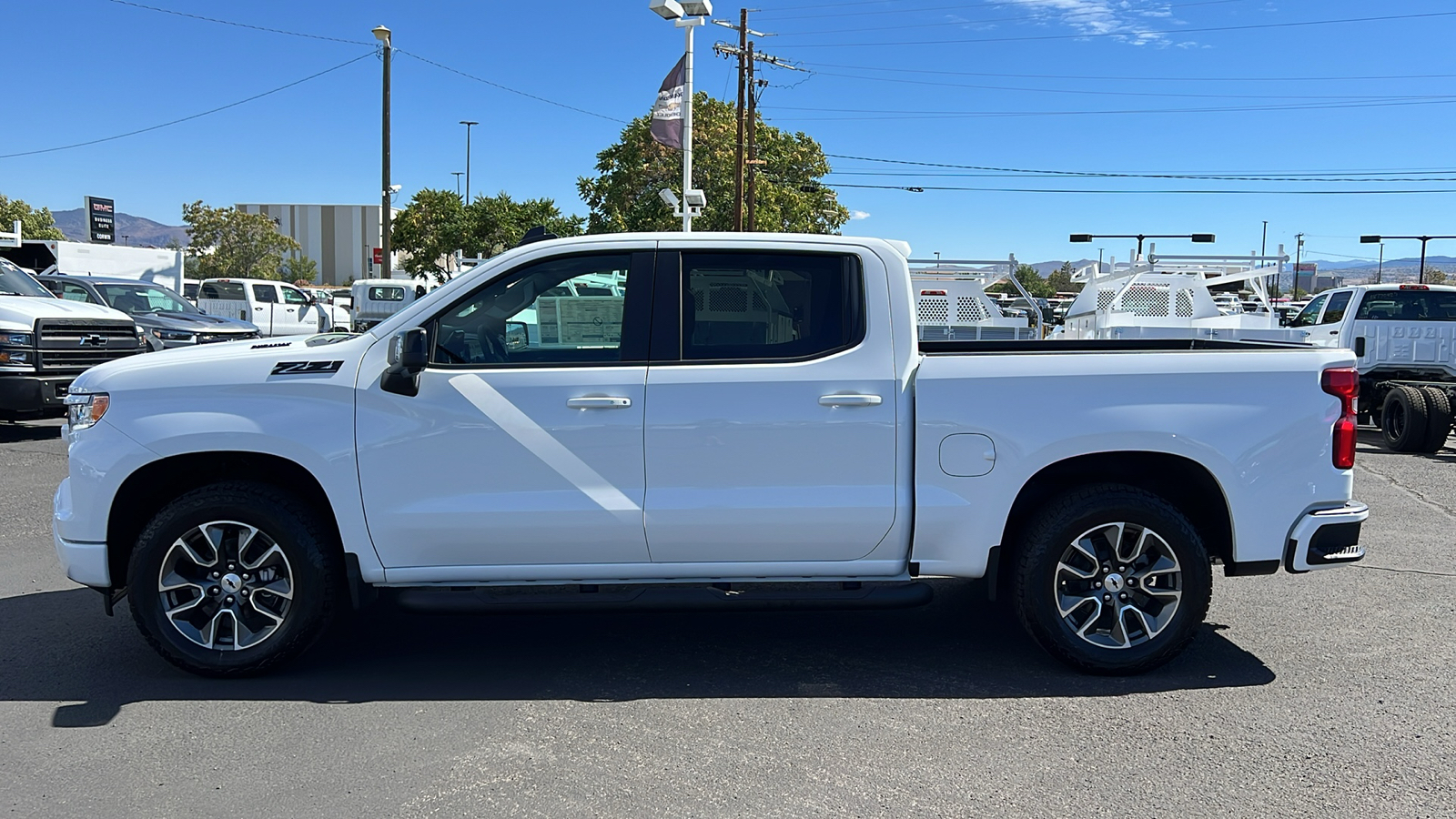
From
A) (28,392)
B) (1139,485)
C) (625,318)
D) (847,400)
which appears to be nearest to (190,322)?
(28,392)

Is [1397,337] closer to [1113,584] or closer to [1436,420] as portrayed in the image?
[1436,420]

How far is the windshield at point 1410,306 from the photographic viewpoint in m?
14.9

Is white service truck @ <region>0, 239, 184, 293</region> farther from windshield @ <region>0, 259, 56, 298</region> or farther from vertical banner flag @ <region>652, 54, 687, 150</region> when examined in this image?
vertical banner flag @ <region>652, 54, 687, 150</region>

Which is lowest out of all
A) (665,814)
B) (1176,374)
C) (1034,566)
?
→ (665,814)

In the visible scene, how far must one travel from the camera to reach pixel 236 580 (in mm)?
4773

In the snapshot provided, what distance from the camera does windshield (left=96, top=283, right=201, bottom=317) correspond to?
713 inches

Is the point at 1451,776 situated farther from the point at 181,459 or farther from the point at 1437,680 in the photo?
the point at 181,459

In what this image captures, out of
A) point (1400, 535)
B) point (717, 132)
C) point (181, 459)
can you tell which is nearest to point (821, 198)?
point (717, 132)

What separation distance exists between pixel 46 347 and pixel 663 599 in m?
10.3

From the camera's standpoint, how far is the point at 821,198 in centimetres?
5900

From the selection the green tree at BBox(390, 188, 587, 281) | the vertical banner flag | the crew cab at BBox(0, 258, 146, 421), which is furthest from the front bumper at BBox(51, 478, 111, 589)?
the green tree at BBox(390, 188, 587, 281)

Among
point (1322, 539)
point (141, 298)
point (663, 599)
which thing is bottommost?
point (663, 599)

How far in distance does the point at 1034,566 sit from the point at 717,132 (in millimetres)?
41986

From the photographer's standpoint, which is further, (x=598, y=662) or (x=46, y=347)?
(x=46, y=347)
